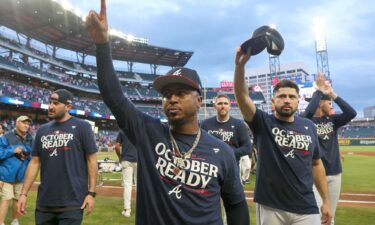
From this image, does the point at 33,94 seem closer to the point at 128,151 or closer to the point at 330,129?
the point at 128,151

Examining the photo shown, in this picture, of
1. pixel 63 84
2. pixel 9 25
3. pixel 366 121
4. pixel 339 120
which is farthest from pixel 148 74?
pixel 339 120

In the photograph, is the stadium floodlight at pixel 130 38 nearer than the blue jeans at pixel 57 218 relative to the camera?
No

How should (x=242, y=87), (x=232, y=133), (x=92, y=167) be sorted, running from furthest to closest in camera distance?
(x=232, y=133) < (x=92, y=167) < (x=242, y=87)

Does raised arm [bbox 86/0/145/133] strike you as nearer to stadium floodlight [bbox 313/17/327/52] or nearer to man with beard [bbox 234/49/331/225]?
man with beard [bbox 234/49/331/225]

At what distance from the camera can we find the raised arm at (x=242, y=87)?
277 centimetres

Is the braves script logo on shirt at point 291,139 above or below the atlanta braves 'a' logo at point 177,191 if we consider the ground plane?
above

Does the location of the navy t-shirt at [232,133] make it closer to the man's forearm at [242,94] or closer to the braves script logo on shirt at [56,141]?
the man's forearm at [242,94]

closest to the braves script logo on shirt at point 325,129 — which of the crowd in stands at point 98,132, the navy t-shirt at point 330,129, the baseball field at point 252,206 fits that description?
the navy t-shirt at point 330,129

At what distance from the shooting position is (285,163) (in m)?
3.82

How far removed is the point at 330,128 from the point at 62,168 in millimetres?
4355

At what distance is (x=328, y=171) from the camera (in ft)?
18.5

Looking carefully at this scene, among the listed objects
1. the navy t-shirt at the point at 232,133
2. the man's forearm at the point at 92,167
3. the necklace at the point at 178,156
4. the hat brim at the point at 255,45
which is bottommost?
the man's forearm at the point at 92,167

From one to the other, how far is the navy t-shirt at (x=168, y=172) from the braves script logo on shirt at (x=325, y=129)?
3722mm

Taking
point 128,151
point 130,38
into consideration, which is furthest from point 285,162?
point 130,38
